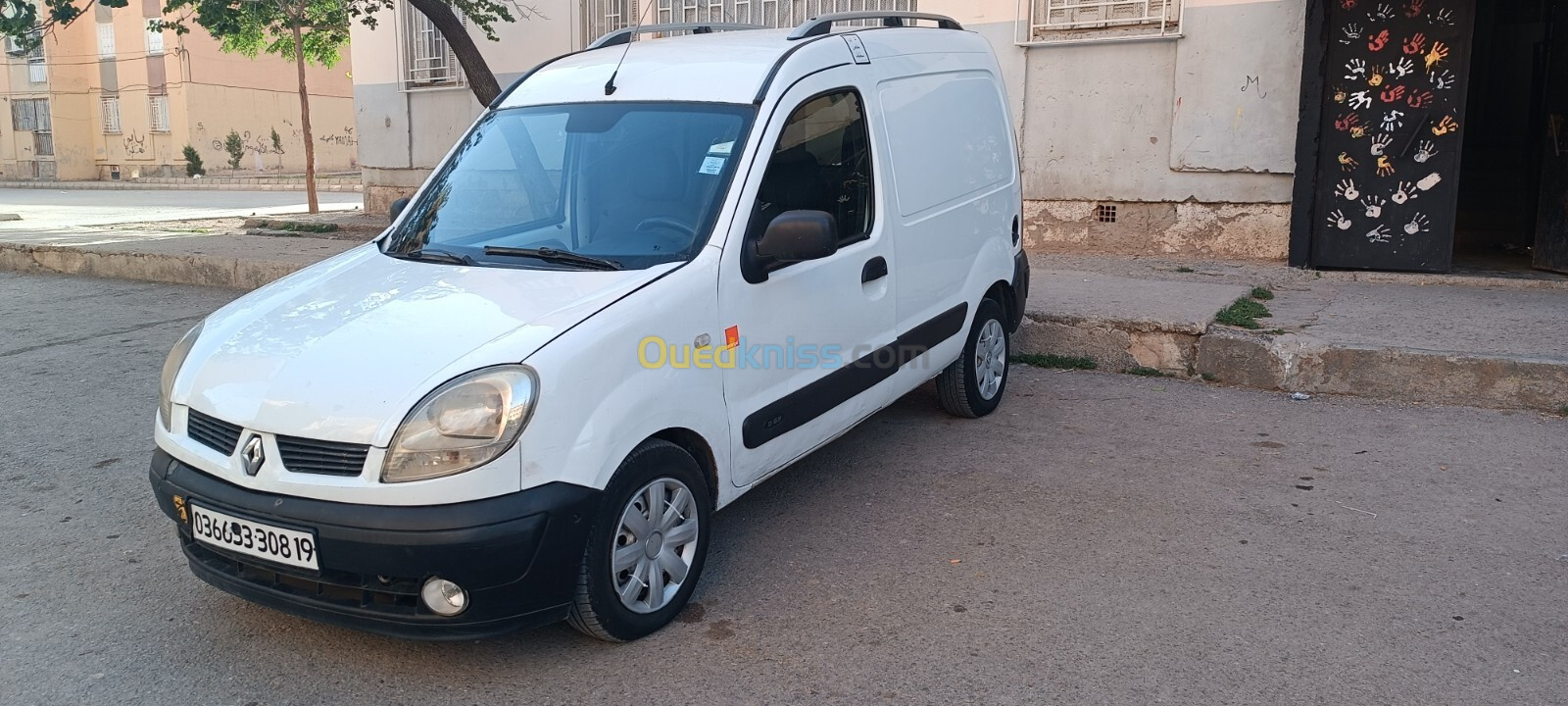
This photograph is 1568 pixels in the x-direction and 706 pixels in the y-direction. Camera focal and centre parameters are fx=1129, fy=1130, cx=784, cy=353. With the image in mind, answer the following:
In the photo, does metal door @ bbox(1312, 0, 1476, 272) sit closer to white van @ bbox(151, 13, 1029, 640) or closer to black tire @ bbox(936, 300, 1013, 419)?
black tire @ bbox(936, 300, 1013, 419)

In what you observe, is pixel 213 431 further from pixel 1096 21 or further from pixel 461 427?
pixel 1096 21

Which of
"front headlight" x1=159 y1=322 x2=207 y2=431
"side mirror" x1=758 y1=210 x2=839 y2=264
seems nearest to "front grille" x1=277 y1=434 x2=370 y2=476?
"front headlight" x1=159 y1=322 x2=207 y2=431

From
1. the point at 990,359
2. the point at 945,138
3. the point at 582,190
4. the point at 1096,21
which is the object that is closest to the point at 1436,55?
the point at 1096,21

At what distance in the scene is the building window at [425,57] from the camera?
13.6 meters

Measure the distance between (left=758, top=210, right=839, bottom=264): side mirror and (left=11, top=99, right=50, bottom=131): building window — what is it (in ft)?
142

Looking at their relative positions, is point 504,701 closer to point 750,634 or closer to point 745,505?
point 750,634

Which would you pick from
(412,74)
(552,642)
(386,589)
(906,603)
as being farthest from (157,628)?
(412,74)

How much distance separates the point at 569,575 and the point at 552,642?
1.38 ft

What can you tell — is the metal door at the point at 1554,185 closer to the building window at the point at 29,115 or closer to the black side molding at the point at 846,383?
the black side molding at the point at 846,383

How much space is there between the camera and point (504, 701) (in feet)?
10.0

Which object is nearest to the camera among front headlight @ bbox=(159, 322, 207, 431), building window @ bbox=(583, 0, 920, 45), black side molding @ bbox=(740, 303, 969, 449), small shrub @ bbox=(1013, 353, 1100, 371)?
front headlight @ bbox=(159, 322, 207, 431)

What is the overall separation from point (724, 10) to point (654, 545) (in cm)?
906

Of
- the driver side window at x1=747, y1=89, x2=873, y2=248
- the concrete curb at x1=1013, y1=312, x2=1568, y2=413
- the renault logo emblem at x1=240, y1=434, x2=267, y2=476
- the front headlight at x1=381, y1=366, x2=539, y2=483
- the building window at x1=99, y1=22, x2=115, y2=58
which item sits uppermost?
the building window at x1=99, y1=22, x2=115, y2=58

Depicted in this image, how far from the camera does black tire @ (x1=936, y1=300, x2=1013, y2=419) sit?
215 inches
